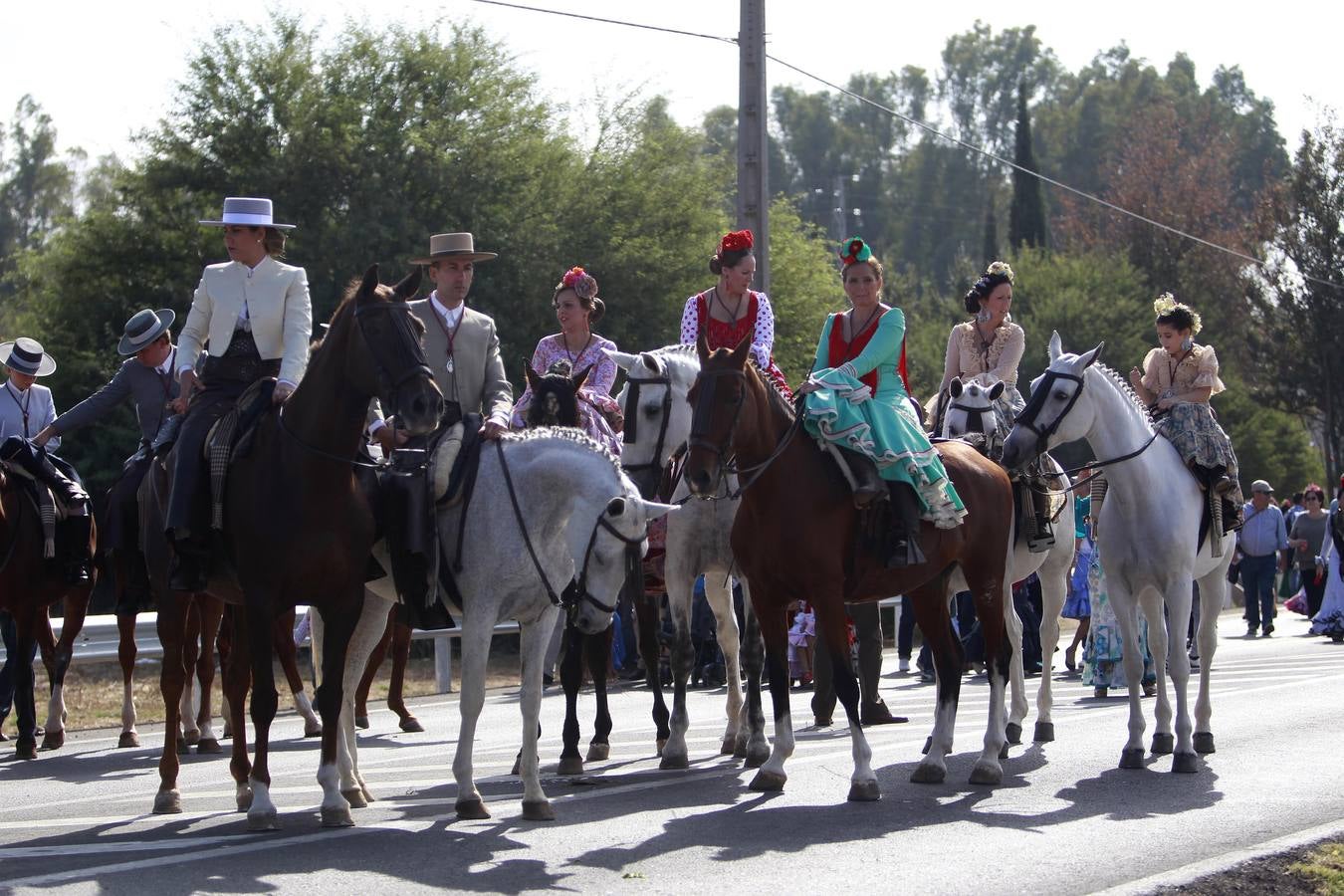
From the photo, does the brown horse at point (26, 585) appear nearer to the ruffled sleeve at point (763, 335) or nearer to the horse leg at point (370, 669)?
the horse leg at point (370, 669)

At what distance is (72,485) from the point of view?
1409cm

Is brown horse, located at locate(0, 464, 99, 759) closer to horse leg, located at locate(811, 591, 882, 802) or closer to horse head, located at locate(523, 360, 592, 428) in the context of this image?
horse head, located at locate(523, 360, 592, 428)

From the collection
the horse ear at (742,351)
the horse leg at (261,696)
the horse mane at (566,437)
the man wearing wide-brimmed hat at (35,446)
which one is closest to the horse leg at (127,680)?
the man wearing wide-brimmed hat at (35,446)

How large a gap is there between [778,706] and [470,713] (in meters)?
1.95

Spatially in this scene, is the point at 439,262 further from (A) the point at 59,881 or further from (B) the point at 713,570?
(A) the point at 59,881

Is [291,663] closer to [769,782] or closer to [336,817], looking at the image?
[336,817]

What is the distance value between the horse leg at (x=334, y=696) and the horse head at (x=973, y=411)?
17.9 ft

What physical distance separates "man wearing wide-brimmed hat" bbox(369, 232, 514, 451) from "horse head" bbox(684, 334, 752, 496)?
4.50ft

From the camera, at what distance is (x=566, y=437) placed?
32.2 ft

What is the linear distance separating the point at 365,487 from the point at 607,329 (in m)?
26.9

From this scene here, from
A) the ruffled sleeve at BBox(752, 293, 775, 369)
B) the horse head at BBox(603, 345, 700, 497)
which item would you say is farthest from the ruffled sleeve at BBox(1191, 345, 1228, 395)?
the horse head at BBox(603, 345, 700, 497)

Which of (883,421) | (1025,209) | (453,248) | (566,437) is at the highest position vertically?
(1025,209)

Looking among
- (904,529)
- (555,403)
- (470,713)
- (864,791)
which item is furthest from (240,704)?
(904,529)

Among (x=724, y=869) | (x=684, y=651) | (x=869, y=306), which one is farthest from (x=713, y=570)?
(x=724, y=869)
